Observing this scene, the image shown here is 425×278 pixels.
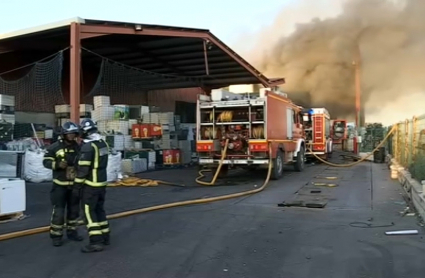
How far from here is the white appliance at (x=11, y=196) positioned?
704cm

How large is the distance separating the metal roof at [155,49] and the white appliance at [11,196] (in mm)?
5499

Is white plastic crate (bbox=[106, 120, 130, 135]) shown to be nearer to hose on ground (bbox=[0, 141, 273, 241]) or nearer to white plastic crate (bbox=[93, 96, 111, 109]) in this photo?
white plastic crate (bbox=[93, 96, 111, 109])

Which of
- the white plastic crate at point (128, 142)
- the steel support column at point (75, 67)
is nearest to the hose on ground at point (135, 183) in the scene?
the steel support column at point (75, 67)

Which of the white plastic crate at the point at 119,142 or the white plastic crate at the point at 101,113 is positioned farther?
the white plastic crate at the point at 101,113

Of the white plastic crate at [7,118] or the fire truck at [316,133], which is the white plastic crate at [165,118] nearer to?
the white plastic crate at [7,118]

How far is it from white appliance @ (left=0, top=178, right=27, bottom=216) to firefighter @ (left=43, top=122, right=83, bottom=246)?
6.03 feet

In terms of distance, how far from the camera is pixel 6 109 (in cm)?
1353

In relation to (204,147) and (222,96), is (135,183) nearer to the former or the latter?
(204,147)

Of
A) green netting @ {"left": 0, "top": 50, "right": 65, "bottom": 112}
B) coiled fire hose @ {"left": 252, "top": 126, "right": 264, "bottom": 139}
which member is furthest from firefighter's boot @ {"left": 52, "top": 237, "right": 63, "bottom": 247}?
green netting @ {"left": 0, "top": 50, "right": 65, "bottom": 112}

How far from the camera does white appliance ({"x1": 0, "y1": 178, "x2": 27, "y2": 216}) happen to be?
23.1 feet

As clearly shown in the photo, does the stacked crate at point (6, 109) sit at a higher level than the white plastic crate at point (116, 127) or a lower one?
higher

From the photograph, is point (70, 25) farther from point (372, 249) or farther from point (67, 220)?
point (372, 249)

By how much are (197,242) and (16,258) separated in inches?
82.8

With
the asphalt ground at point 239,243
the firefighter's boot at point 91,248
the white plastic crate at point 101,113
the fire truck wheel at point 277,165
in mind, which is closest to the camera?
the asphalt ground at point 239,243
